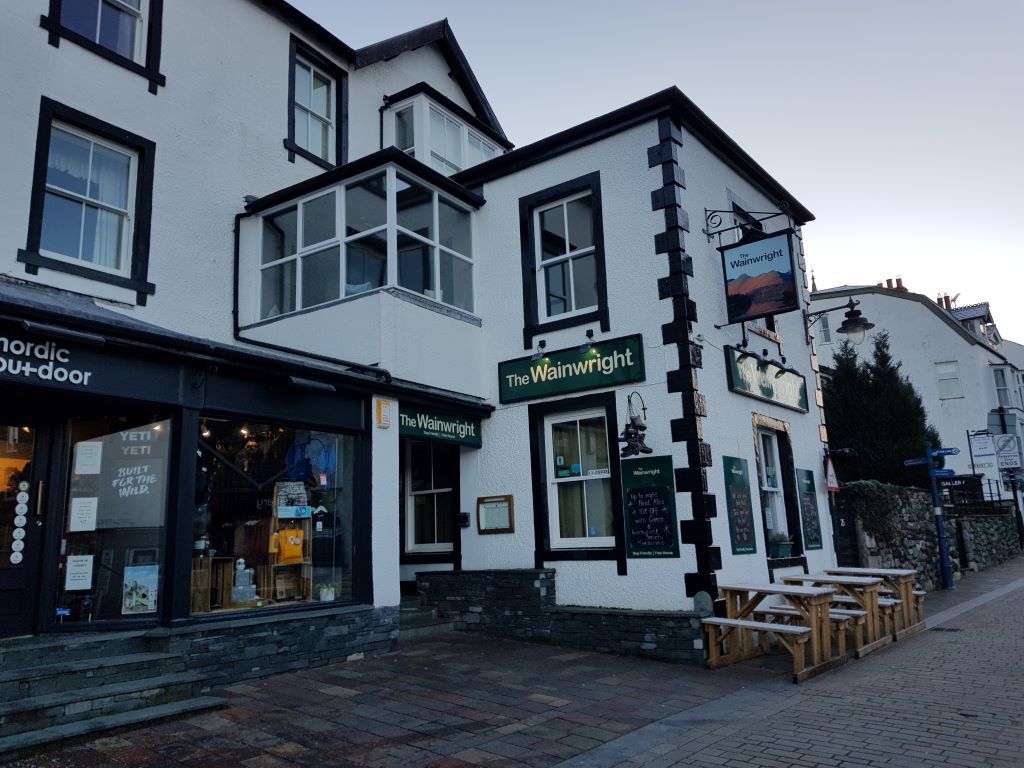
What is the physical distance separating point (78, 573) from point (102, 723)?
2328mm

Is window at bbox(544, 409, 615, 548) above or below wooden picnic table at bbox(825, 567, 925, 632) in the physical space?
above

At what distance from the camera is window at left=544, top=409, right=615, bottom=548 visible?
9.95 m

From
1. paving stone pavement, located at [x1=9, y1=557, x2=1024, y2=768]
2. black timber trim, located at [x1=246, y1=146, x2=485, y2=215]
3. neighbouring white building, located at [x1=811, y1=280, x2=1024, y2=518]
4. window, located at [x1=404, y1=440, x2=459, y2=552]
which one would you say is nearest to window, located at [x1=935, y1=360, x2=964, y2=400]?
neighbouring white building, located at [x1=811, y1=280, x2=1024, y2=518]

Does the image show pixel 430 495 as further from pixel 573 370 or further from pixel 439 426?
pixel 573 370

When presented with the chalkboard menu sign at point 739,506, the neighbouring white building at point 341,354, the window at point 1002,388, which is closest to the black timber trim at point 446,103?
the neighbouring white building at point 341,354

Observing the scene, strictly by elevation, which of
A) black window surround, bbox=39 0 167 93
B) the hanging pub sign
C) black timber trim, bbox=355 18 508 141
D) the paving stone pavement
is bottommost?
the paving stone pavement

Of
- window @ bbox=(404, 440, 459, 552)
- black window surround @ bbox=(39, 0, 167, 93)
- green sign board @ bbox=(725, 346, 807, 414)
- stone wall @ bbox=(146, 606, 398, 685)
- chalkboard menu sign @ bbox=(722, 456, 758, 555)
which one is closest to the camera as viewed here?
stone wall @ bbox=(146, 606, 398, 685)

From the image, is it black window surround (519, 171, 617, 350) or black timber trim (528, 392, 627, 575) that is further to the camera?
black window surround (519, 171, 617, 350)

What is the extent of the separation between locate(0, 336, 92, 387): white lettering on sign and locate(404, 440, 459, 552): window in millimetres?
5501

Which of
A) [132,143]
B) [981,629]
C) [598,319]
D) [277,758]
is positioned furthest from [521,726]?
[132,143]

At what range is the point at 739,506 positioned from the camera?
9781mm

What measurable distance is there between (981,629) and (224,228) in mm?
12016

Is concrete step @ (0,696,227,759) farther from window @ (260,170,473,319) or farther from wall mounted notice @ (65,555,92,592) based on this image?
window @ (260,170,473,319)

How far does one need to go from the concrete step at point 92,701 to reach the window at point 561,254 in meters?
Answer: 6.19
